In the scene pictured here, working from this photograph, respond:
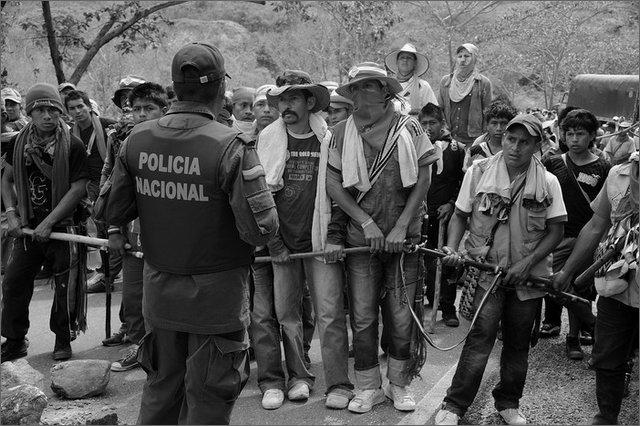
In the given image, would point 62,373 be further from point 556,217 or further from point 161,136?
point 556,217

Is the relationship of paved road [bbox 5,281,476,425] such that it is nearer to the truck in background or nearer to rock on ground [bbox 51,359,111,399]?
rock on ground [bbox 51,359,111,399]

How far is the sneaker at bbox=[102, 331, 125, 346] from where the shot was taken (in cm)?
662

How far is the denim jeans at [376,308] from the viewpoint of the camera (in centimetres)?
504

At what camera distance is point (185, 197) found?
11.9 feet

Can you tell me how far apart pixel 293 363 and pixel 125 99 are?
9.53 feet

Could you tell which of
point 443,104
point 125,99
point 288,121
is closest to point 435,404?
point 288,121

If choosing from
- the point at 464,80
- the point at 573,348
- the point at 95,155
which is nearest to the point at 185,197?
the point at 95,155

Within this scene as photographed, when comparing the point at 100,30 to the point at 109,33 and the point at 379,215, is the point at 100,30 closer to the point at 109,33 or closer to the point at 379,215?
the point at 109,33

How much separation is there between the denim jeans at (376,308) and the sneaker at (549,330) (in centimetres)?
201

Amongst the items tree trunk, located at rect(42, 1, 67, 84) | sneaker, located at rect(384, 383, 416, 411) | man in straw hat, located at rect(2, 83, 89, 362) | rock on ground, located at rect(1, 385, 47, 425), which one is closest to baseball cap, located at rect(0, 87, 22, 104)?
tree trunk, located at rect(42, 1, 67, 84)

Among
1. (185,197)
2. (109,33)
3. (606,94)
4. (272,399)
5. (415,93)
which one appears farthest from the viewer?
(606,94)

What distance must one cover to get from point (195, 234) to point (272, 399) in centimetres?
193

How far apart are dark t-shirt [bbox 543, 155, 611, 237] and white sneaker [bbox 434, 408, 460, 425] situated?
2.31 metres

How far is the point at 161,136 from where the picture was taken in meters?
3.67
